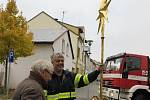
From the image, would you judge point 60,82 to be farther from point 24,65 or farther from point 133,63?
point 24,65

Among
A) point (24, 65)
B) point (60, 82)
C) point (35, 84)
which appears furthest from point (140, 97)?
point (24, 65)

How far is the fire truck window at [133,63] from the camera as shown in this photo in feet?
62.1

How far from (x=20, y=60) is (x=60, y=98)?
33635mm

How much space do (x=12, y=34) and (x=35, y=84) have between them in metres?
24.9

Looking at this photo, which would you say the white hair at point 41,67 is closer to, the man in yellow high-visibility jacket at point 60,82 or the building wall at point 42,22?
the man in yellow high-visibility jacket at point 60,82

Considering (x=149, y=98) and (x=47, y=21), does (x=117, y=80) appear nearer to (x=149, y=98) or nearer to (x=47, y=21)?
(x=149, y=98)

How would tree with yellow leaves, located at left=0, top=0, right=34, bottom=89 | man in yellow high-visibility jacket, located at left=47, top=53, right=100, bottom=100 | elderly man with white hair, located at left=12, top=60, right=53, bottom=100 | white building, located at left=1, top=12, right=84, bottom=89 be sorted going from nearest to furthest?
elderly man with white hair, located at left=12, top=60, right=53, bottom=100
man in yellow high-visibility jacket, located at left=47, top=53, right=100, bottom=100
tree with yellow leaves, located at left=0, top=0, right=34, bottom=89
white building, located at left=1, top=12, right=84, bottom=89

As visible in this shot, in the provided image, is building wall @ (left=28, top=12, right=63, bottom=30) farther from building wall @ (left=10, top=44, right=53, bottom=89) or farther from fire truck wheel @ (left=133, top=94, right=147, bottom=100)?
fire truck wheel @ (left=133, top=94, right=147, bottom=100)

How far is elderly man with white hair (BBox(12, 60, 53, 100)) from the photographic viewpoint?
16.7 feet

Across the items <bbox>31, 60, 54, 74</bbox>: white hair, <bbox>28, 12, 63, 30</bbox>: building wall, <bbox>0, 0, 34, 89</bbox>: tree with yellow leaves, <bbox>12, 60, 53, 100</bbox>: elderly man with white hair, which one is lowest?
<bbox>12, 60, 53, 100</bbox>: elderly man with white hair

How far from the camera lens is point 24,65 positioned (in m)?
40.4

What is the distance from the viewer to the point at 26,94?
5090 millimetres

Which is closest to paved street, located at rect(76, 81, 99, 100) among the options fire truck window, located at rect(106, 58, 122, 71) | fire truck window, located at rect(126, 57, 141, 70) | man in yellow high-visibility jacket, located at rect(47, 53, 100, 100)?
fire truck window, located at rect(106, 58, 122, 71)

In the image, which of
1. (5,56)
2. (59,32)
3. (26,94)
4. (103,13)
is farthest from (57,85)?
(59,32)
